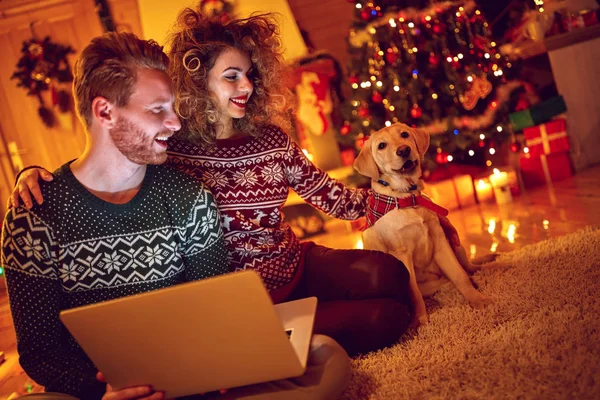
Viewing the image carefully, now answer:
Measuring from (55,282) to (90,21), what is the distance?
4.17 meters

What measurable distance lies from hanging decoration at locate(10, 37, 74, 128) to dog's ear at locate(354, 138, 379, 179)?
378 cm

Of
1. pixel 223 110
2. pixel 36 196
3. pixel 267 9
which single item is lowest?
pixel 36 196

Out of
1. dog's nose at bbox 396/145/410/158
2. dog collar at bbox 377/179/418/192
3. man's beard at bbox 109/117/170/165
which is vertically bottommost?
dog collar at bbox 377/179/418/192

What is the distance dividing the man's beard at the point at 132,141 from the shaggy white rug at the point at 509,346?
0.86 meters

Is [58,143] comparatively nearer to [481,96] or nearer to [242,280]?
[481,96]

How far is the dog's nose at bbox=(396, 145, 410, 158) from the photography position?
6.80 feet

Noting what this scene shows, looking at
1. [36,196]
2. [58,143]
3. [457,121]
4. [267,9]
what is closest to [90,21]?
[58,143]

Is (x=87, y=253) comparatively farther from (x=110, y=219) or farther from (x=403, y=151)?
(x=403, y=151)

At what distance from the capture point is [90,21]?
16.3 ft

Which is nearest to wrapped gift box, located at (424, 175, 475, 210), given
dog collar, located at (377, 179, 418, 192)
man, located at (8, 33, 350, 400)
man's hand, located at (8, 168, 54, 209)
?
dog collar, located at (377, 179, 418, 192)

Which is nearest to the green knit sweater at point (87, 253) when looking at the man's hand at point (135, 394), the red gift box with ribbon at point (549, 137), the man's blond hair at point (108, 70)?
the man's hand at point (135, 394)

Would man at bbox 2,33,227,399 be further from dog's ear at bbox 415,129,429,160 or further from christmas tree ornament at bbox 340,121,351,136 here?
christmas tree ornament at bbox 340,121,351,136

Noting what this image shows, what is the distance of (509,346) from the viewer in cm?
153

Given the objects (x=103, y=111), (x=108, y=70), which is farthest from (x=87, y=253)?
(x=108, y=70)
